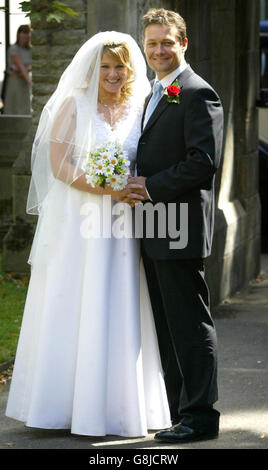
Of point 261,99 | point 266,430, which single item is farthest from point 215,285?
point 266,430

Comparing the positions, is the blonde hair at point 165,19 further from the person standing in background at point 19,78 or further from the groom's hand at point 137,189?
the person standing in background at point 19,78

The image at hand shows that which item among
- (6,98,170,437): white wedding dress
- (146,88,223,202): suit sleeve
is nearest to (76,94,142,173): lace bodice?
(6,98,170,437): white wedding dress

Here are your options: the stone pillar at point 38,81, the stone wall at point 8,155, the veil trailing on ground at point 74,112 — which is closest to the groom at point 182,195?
the veil trailing on ground at point 74,112

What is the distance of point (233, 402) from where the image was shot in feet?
21.0

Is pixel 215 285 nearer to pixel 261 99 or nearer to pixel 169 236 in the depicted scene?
pixel 261 99

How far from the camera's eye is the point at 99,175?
5.41 meters

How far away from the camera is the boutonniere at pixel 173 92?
5.38 metres

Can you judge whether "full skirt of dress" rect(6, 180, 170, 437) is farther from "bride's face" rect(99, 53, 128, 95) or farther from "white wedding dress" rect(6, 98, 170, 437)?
"bride's face" rect(99, 53, 128, 95)

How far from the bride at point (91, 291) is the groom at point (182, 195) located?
169 mm

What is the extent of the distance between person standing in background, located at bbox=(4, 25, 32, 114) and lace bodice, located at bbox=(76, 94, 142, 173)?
976 cm

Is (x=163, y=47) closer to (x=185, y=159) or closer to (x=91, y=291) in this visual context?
(x=185, y=159)

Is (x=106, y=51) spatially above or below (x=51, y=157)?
above

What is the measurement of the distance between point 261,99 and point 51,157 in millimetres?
5633

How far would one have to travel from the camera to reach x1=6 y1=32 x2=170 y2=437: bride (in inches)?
219
